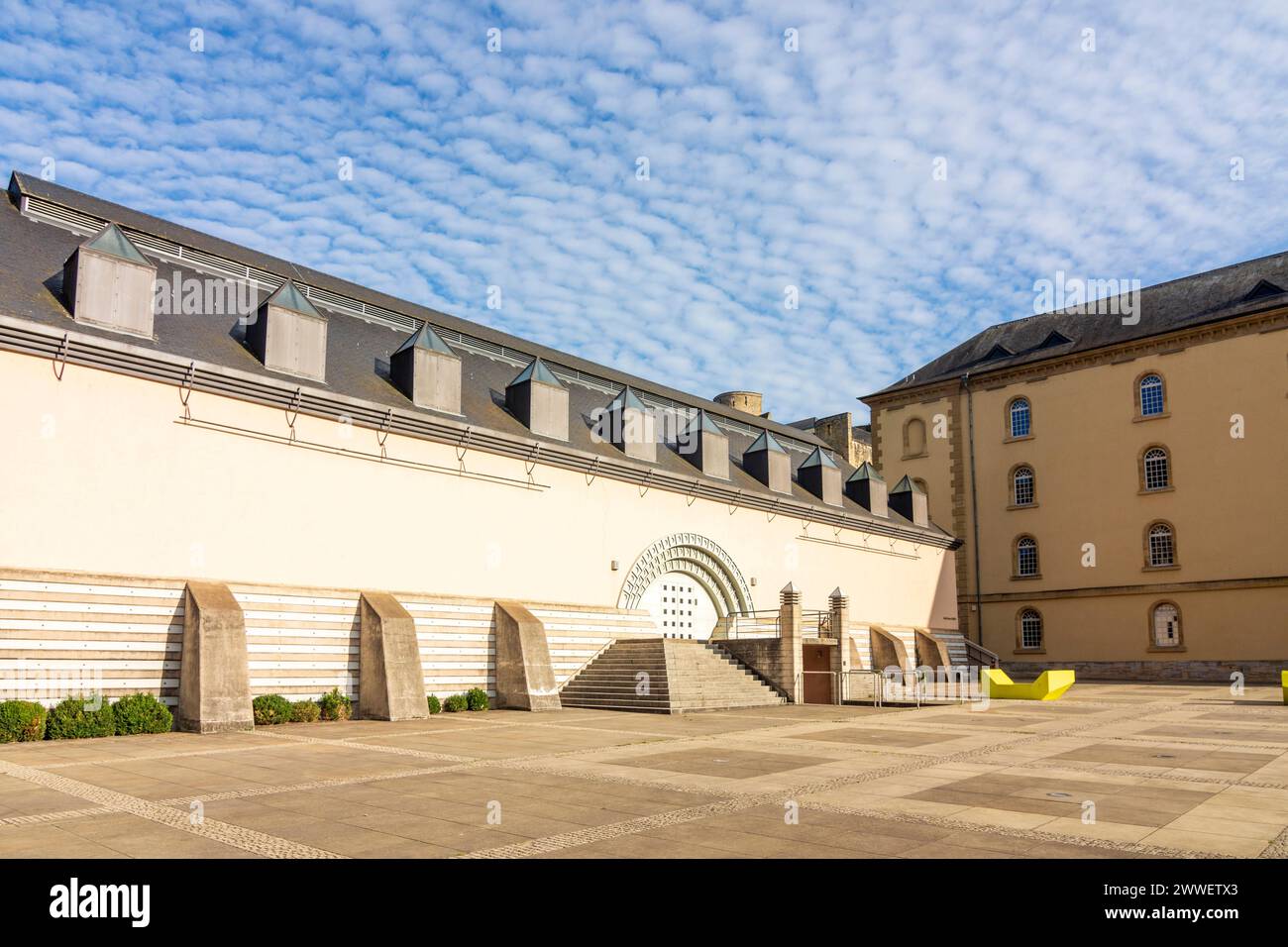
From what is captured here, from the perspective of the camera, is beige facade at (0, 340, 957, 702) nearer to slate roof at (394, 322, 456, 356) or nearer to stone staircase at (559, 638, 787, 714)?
stone staircase at (559, 638, 787, 714)

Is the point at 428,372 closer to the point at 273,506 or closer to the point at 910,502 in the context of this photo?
the point at 273,506

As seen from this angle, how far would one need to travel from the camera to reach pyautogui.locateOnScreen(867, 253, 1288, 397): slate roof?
43.3 metres

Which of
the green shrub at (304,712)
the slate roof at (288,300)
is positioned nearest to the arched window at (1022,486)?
the slate roof at (288,300)

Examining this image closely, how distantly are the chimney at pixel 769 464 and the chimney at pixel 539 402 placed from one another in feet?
38.9

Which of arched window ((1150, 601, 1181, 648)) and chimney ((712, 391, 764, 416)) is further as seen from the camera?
chimney ((712, 391, 764, 416))

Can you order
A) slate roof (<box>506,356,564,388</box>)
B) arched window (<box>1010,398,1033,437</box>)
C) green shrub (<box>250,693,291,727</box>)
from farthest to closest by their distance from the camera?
arched window (<box>1010,398,1033,437</box>)
slate roof (<box>506,356,564,388</box>)
green shrub (<box>250,693,291,727</box>)

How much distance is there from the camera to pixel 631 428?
3403cm

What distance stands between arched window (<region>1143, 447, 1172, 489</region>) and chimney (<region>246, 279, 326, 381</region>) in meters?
37.9

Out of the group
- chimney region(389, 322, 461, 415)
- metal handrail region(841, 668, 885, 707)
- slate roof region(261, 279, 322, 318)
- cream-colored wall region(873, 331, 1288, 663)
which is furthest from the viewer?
cream-colored wall region(873, 331, 1288, 663)

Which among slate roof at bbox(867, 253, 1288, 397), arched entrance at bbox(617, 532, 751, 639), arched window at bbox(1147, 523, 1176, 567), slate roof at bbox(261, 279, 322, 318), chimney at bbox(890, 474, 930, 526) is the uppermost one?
slate roof at bbox(867, 253, 1288, 397)

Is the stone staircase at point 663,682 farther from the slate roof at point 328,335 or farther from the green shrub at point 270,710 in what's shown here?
the green shrub at point 270,710

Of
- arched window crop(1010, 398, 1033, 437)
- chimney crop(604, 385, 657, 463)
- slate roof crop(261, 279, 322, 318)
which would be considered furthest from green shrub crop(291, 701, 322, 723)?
arched window crop(1010, 398, 1033, 437)

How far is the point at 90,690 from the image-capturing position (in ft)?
62.8

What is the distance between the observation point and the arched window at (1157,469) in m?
44.7
